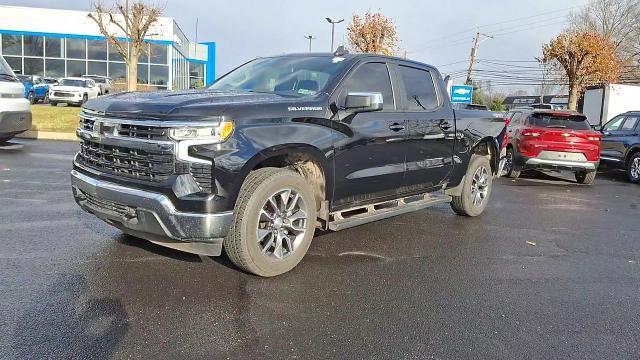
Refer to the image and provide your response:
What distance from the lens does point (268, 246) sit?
4.45m

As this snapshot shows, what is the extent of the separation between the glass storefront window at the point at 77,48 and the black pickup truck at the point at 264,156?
119 ft

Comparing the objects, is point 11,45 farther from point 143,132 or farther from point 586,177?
point 143,132

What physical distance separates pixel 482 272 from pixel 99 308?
330cm

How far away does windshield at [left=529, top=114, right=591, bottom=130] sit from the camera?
11789 millimetres

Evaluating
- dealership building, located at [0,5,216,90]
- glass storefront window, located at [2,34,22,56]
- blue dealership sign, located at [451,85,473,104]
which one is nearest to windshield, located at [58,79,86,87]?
dealership building, located at [0,5,216,90]

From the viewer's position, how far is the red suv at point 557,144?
11.5 meters

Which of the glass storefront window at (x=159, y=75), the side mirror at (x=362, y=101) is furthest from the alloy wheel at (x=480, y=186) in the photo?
the glass storefront window at (x=159, y=75)

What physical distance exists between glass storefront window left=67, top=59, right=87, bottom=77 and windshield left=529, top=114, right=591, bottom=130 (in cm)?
3444

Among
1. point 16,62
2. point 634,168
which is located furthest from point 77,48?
point 634,168

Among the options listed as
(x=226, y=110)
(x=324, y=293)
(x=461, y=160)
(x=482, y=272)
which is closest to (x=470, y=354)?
(x=324, y=293)

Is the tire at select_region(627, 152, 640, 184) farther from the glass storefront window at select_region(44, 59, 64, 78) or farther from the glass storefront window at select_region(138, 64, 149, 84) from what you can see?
the glass storefront window at select_region(44, 59, 64, 78)

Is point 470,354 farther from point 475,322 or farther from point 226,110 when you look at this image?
point 226,110

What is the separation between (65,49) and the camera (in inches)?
1496

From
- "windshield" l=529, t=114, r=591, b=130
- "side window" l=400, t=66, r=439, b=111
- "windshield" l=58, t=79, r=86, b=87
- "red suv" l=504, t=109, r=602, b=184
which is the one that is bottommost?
"red suv" l=504, t=109, r=602, b=184
